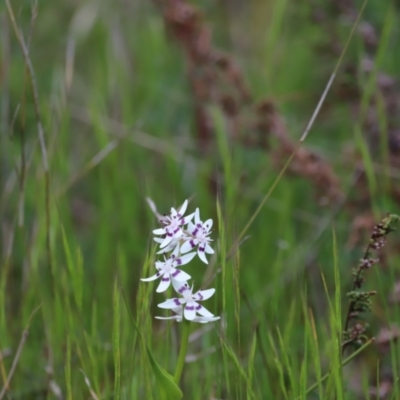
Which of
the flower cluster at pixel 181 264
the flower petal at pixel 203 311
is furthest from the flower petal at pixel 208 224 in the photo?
the flower petal at pixel 203 311

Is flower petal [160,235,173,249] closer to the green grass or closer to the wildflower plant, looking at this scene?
the wildflower plant

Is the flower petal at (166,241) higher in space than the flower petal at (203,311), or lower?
higher

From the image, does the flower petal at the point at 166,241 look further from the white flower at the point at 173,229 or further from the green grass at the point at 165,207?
the green grass at the point at 165,207

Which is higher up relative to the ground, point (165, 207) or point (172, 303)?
point (165, 207)

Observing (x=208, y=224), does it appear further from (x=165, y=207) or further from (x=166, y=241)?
(x=165, y=207)

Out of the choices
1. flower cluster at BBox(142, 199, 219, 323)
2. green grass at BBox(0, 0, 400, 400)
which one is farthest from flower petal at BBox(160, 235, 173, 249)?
green grass at BBox(0, 0, 400, 400)

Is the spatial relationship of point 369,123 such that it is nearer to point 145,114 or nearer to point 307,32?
point 307,32

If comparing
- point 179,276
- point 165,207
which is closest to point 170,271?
point 179,276

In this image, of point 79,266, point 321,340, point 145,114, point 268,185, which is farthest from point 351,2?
point 79,266
